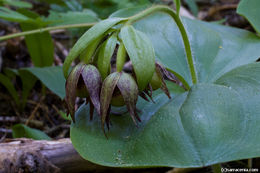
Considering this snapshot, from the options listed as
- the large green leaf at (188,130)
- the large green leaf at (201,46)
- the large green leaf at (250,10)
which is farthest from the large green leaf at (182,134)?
the large green leaf at (250,10)

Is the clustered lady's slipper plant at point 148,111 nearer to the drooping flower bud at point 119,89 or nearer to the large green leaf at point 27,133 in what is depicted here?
the drooping flower bud at point 119,89

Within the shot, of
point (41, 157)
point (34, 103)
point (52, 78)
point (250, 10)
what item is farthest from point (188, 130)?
point (34, 103)

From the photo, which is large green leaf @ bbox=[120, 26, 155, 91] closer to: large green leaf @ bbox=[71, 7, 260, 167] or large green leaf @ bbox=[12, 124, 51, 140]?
large green leaf @ bbox=[71, 7, 260, 167]

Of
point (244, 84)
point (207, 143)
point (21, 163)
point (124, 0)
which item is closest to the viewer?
point (207, 143)

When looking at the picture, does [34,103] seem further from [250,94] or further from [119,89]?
[250,94]

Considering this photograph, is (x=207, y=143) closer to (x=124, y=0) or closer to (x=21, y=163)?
(x=21, y=163)

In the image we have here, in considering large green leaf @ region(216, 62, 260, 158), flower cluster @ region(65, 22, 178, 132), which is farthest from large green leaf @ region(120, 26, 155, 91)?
large green leaf @ region(216, 62, 260, 158)

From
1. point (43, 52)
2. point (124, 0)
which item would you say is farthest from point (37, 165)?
point (124, 0)

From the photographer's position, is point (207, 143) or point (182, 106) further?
point (182, 106)
